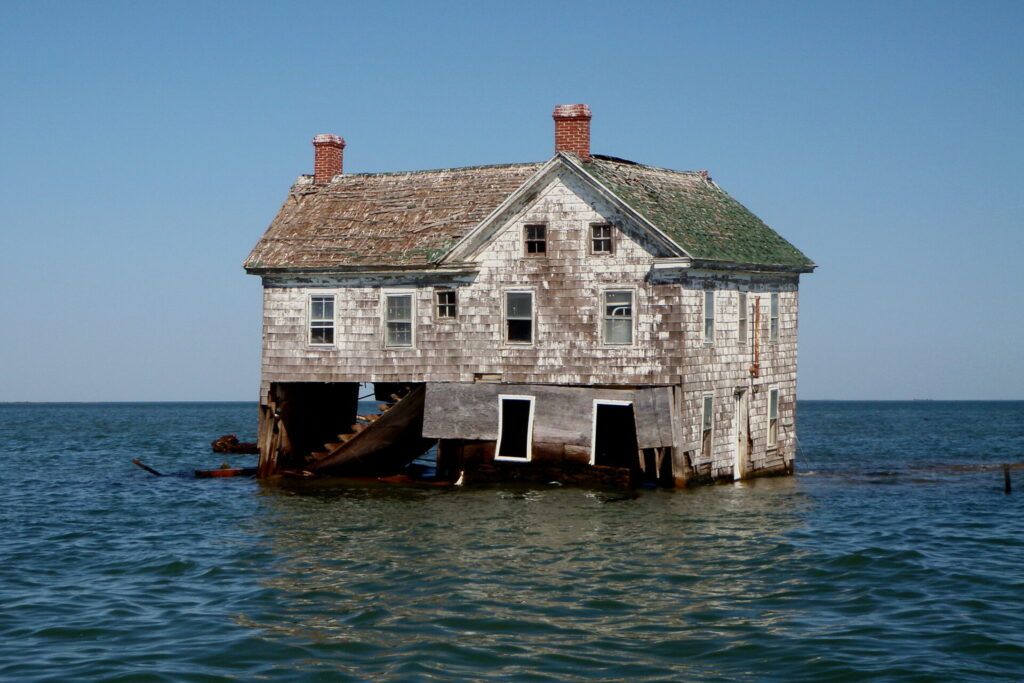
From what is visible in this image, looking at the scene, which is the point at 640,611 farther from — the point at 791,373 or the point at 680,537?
the point at 791,373

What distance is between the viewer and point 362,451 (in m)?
36.2

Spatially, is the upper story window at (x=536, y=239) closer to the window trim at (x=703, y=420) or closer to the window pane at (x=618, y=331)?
the window pane at (x=618, y=331)

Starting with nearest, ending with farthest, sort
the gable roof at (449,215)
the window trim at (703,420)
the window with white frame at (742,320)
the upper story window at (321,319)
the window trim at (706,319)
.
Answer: the window trim at (706,319) < the window trim at (703,420) < the gable roof at (449,215) < the window with white frame at (742,320) < the upper story window at (321,319)

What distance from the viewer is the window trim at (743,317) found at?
34469mm

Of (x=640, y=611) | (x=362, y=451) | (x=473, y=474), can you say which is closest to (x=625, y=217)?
(x=473, y=474)

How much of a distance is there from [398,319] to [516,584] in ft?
47.8

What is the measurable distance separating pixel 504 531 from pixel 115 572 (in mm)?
8087

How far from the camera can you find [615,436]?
1506 inches

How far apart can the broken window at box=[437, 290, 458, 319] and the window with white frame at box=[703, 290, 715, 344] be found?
6783 mm

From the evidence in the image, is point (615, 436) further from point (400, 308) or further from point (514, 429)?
point (400, 308)

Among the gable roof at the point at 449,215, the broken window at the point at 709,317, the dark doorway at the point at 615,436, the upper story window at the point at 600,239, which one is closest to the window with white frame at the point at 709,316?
the broken window at the point at 709,317

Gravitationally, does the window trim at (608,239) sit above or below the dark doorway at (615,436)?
above

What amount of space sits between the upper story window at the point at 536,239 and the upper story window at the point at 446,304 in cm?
254

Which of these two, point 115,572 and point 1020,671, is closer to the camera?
point 1020,671
